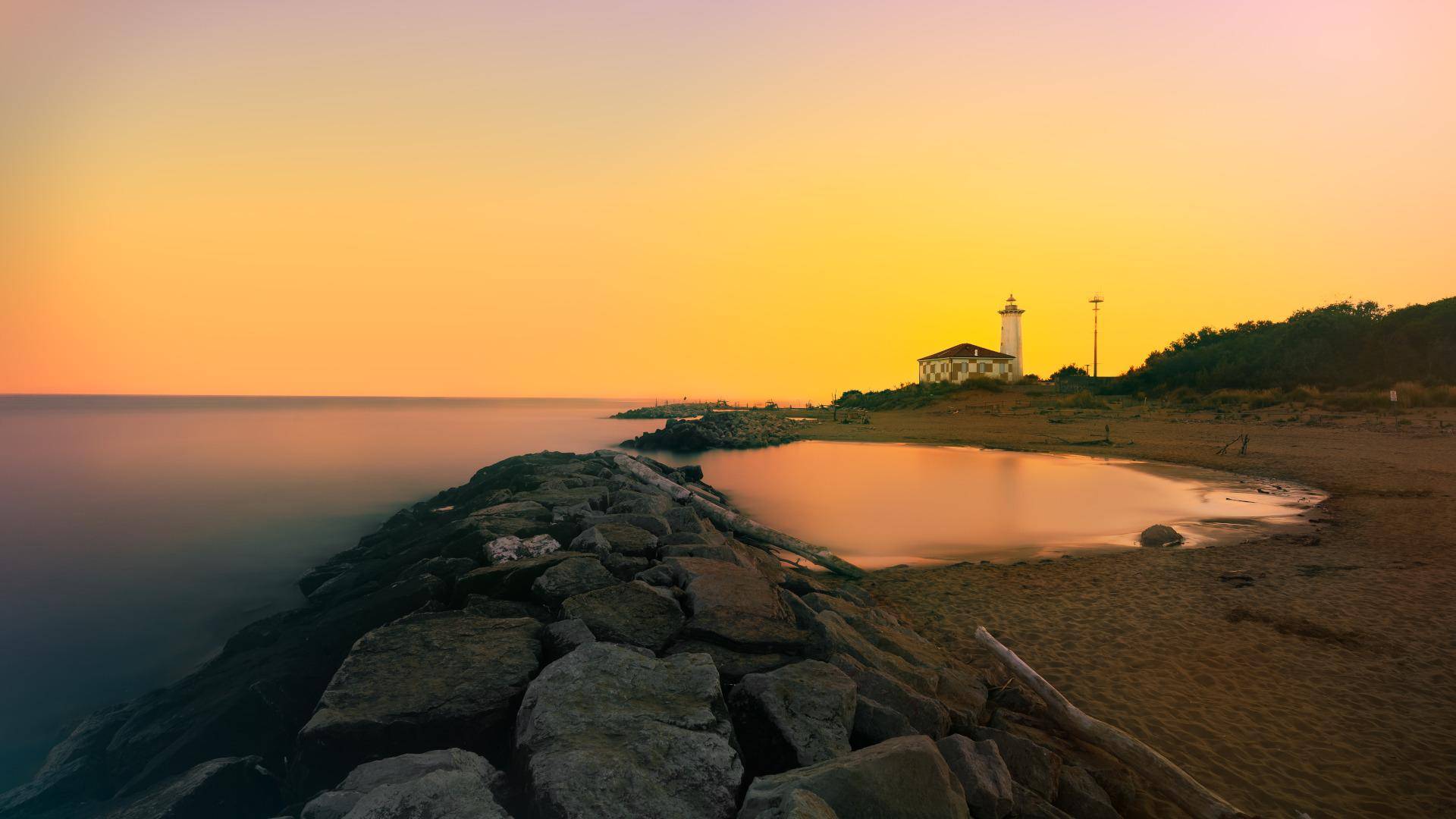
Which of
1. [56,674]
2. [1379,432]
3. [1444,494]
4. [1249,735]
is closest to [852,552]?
[1249,735]

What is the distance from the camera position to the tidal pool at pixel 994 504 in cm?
1416

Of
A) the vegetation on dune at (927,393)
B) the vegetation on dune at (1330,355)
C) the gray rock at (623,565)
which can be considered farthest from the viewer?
the vegetation on dune at (927,393)

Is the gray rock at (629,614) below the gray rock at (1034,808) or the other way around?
the other way around

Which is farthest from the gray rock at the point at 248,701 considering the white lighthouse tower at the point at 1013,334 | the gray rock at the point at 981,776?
the white lighthouse tower at the point at 1013,334

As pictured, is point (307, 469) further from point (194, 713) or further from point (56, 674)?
point (194, 713)

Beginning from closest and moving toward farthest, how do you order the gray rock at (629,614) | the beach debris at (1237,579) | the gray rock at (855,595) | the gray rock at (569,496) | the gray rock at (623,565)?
1. the gray rock at (629,614)
2. the gray rock at (623,565)
3. the gray rock at (855,595)
4. the beach debris at (1237,579)
5. the gray rock at (569,496)

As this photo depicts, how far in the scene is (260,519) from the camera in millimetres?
17234

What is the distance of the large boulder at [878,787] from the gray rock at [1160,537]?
12303mm

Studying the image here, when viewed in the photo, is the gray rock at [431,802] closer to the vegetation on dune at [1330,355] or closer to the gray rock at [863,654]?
the gray rock at [863,654]

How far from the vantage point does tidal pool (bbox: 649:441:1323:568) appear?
14.2 metres

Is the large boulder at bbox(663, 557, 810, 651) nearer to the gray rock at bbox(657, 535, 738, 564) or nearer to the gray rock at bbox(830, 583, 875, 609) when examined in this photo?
the gray rock at bbox(657, 535, 738, 564)

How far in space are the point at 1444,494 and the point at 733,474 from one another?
71.1ft

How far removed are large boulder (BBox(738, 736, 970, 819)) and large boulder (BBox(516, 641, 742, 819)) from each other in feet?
0.96

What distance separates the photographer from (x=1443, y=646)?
724cm
